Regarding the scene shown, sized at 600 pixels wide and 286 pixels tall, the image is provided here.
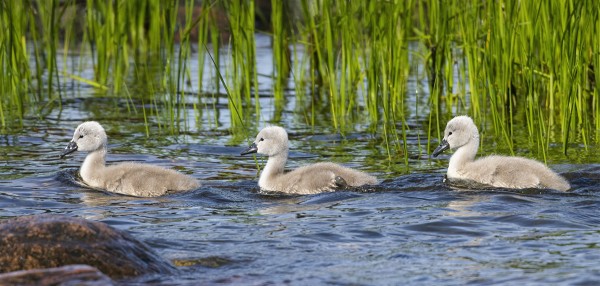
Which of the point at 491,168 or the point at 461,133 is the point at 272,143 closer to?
the point at 461,133

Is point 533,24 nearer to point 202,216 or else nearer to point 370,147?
point 370,147

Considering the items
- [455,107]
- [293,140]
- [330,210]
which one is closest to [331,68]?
[293,140]

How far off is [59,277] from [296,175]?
12.0 ft

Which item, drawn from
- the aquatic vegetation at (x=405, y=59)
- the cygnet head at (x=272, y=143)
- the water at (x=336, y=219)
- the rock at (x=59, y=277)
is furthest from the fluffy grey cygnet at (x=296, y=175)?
the rock at (x=59, y=277)

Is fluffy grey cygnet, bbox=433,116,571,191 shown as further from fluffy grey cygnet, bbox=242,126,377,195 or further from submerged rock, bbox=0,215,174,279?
submerged rock, bbox=0,215,174,279

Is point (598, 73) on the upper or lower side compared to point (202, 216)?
upper

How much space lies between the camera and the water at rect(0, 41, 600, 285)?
21.1ft

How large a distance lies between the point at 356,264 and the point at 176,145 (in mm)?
5238

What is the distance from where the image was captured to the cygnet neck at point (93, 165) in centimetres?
962

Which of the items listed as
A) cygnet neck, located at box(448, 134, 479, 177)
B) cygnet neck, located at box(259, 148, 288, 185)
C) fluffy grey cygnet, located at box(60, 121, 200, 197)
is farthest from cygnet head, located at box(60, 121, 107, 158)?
cygnet neck, located at box(448, 134, 479, 177)

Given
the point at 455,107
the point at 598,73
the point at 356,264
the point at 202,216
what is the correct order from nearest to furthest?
1. the point at 356,264
2. the point at 202,216
3. the point at 598,73
4. the point at 455,107

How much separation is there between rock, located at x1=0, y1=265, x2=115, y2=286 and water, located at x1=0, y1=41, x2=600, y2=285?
1.46 ft

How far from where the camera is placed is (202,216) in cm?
803

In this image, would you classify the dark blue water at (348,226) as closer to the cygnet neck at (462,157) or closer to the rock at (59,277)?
the cygnet neck at (462,157)
